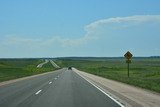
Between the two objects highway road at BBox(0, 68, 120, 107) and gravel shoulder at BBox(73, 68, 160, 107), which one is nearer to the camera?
highway road at BBox(0, 68, 120, 107)

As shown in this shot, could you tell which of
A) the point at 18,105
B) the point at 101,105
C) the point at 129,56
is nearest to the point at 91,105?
the point at 101,105

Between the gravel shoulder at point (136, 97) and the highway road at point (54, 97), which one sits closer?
the highway road at point (54, 97)

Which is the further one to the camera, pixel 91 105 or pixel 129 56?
pixel 129 56

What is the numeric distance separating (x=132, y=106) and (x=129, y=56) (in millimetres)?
29526

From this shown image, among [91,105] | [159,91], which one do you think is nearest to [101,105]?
[91,105]

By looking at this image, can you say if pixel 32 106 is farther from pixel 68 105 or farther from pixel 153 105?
pixel 153 105

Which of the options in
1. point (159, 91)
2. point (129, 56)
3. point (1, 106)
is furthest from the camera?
point (129, 56)

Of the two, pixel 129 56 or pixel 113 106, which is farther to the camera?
pixel 129 56

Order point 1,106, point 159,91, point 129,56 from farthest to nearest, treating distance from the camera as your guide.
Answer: point 129,56 → point 159,91 → point 1,106

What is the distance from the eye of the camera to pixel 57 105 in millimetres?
16688

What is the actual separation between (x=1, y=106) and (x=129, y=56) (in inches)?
1213

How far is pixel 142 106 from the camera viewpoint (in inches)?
645

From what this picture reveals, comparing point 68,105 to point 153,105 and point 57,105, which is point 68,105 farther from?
point 153,105

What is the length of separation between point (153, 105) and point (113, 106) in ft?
5.39
